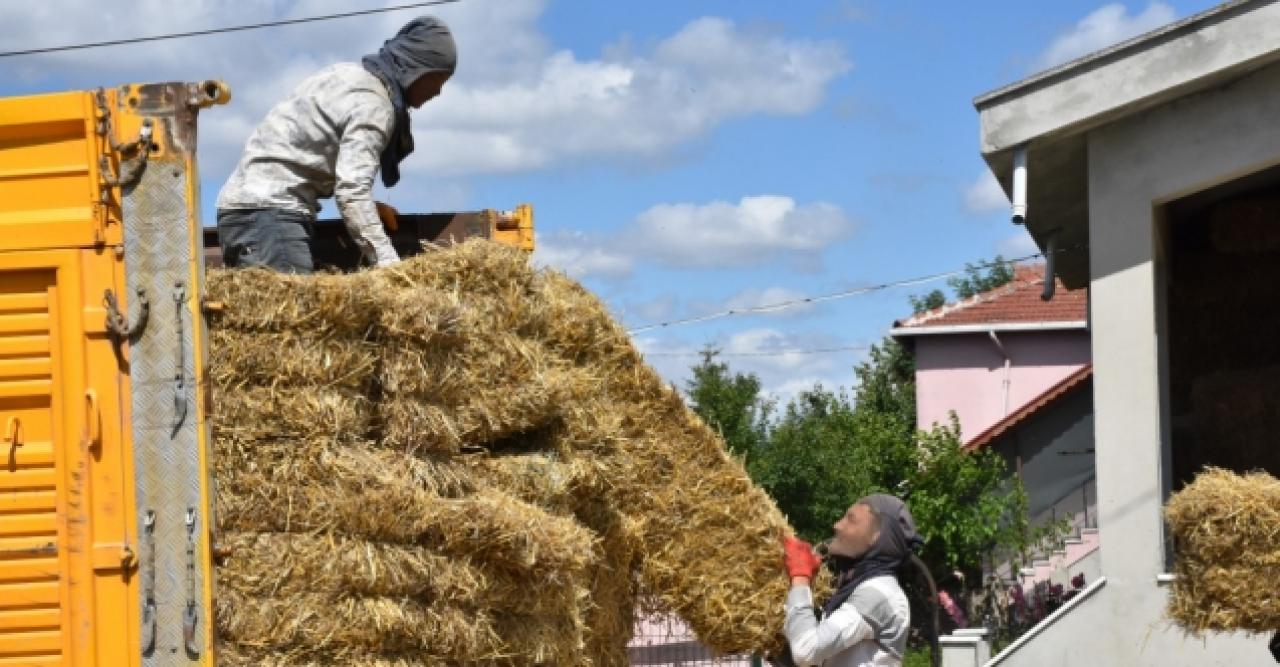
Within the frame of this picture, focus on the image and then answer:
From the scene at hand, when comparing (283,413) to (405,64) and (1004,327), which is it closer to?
(405,64)

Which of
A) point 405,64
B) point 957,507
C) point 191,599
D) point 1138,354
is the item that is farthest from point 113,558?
point 957,507

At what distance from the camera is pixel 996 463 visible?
26.6 m

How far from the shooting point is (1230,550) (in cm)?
893

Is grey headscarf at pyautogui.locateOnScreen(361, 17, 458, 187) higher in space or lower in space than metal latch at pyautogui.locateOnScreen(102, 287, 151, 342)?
higher

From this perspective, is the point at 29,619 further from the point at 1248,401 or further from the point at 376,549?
the point at 1248,401

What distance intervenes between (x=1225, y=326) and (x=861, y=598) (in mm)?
7937

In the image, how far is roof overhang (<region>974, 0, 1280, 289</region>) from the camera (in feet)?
32.8

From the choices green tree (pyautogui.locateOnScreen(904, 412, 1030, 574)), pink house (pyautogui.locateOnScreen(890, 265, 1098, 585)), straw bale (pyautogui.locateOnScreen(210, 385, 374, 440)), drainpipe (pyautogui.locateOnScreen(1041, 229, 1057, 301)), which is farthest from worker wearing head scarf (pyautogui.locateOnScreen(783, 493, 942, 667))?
pink house (pyautogui.locateOnScreen(890, 265, 1098, 585))

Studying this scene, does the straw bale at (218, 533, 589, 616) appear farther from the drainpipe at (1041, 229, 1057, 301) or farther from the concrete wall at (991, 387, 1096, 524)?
the concrete wall at (991, 387, 1096, 524)

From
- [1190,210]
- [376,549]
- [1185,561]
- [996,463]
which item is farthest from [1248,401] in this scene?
[996,463]

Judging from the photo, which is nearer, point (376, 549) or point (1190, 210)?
point (376, 549)

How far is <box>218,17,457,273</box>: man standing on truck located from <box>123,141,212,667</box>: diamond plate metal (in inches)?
49.3

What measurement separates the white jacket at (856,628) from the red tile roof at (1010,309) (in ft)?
114

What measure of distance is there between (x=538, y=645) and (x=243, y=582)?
3.39 ft
